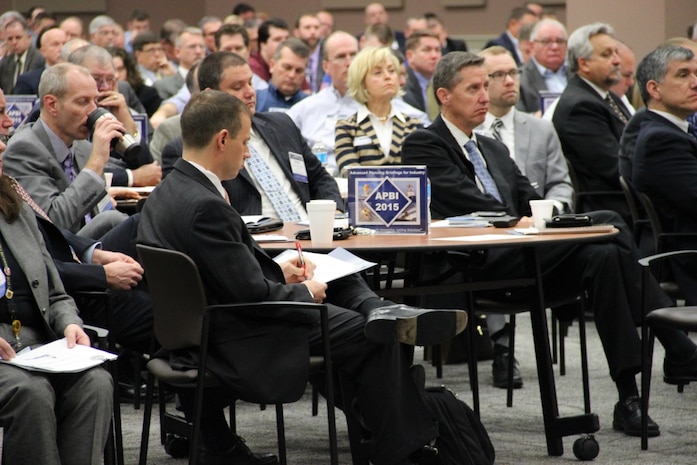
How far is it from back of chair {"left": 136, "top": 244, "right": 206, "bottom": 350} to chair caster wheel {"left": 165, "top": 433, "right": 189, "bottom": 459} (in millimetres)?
852

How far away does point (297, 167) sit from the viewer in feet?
16.8

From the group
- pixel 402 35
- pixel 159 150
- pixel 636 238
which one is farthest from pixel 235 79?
pixel 402 35

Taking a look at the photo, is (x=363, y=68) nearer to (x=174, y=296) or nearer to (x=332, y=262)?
(x=332, y=262)

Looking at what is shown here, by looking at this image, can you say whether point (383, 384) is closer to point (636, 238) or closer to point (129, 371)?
point (129, 371)

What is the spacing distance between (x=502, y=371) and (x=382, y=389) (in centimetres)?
195

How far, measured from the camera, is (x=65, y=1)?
17641mm

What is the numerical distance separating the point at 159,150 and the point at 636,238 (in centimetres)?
255

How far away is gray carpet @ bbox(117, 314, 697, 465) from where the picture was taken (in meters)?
4.07

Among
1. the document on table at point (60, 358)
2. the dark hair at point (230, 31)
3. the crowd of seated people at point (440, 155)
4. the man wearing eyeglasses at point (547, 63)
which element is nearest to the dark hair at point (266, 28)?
the dark hair at point (230, 31)

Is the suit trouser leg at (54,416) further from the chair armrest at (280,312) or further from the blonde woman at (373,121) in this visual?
the blonde woman at (373,121)

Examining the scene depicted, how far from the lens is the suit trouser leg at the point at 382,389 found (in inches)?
132

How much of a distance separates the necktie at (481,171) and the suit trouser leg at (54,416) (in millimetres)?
2215

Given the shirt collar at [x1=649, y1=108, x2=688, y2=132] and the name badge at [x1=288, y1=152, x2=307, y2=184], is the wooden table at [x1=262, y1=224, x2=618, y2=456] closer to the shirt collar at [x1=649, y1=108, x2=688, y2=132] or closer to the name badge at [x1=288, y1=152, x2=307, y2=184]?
the name badge at [x1=288, y1=152, x2=307, y2=184]

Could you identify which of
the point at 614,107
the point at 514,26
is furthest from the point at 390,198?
the point at 514,26
